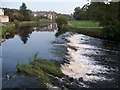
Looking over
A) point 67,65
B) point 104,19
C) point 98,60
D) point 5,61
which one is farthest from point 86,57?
point 104,19


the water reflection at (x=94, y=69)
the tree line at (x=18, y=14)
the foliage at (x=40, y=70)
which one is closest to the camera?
the foliage at (x=40, y=70)

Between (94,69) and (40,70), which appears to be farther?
(94,69)

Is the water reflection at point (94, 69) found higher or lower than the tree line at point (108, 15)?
lower

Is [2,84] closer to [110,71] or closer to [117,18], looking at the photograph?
[110,71]

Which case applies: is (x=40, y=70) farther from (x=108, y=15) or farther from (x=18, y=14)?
(x=18, y=14)

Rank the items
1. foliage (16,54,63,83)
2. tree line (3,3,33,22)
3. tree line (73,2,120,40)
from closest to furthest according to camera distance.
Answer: foliage (16,54,63,83) < tree line (73,2,120,40) < tree line (3,3,33,22)

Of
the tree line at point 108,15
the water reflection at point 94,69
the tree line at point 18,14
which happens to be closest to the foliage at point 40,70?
the water reflection at point 94,69

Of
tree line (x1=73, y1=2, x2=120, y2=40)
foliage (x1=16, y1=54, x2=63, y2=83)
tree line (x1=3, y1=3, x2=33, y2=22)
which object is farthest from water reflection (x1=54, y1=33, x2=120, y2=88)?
tree line (x1=3, y1=3, x2=33, y2=22)

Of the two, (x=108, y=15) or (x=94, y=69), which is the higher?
(x=108, y=15)

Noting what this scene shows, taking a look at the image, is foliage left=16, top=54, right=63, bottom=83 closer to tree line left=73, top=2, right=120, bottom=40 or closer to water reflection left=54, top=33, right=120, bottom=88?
water reflection left=54, top=33, right=120, bottom=88

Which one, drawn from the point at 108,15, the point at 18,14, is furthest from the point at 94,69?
the point at 18,14

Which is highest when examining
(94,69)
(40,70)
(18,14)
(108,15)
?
(108,15)

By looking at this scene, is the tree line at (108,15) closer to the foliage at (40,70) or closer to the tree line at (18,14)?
the foliage at (40,70)

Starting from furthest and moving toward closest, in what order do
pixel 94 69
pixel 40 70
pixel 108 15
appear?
pixel 108 15 < pixel 94 69 < pixel 40 70
